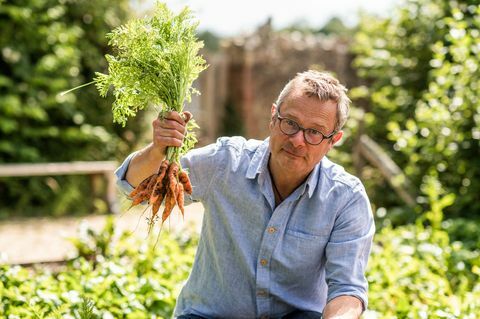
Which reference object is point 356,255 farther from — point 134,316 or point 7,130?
point 7,130

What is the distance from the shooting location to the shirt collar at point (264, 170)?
8.45ft

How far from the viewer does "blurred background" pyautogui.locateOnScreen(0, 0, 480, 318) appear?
12.9 ft

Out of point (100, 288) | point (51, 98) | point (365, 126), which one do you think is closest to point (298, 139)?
point (100, 288)

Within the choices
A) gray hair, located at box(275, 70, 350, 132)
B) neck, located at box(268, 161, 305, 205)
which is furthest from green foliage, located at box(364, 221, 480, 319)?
gray hair, located at box(275, 70, 350, 132)

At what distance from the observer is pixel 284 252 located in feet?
8.39

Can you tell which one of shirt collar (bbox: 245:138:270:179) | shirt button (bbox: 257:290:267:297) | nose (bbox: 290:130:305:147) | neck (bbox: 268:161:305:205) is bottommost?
shirt button (bbox: 257:290:267:297)

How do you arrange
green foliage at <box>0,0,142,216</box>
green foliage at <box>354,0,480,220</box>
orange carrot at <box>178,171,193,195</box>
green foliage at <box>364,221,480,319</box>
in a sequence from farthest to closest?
green foliage at <box>0,0,142,216</box> → green foliage at <box>354,0,480,220</box> → green foliage at <box>364,221,480,319</box> → orange carrot at <box>178,171,193,195</box>

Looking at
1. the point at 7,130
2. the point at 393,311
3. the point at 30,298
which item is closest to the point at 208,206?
the point at 30,298

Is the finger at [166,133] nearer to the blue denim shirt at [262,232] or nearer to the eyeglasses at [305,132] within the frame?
the blue denim shirt at [262,232]

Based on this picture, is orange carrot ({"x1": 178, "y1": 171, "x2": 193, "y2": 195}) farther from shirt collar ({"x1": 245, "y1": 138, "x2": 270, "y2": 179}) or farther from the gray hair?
the gray hair

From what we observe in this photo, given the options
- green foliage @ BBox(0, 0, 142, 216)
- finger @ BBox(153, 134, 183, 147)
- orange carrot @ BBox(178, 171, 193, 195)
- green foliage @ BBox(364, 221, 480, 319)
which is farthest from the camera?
green foliage @ BBox(0, 0, 142, 216)

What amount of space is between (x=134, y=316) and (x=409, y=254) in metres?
2.04

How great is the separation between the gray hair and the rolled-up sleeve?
0.32m

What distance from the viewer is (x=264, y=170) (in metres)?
2.61
